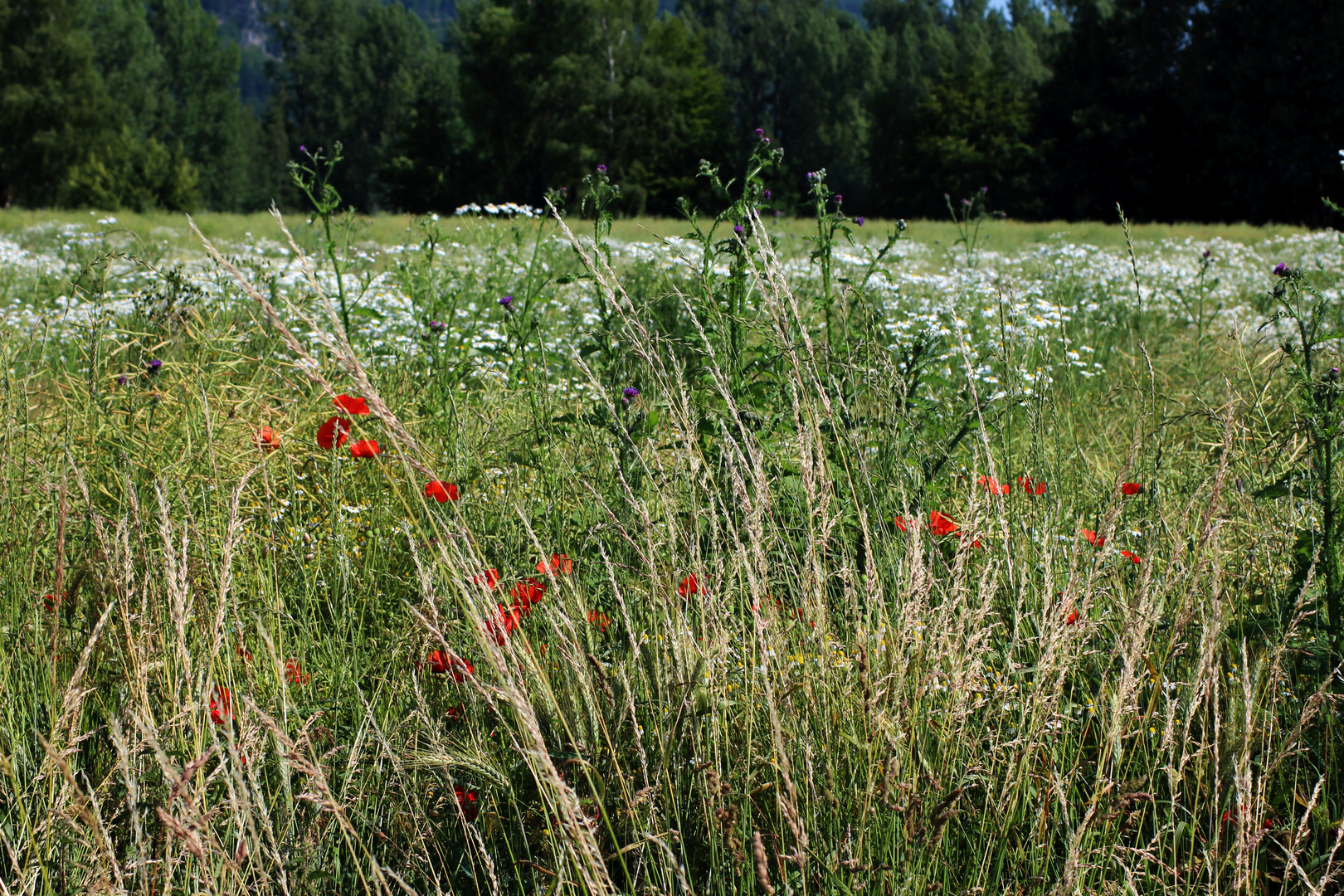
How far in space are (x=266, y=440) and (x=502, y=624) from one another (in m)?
1.30

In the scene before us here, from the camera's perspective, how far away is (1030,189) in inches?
1233

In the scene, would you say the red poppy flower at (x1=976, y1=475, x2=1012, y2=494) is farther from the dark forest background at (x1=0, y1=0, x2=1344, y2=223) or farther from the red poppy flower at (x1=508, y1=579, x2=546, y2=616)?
the dark forest background at (x1=0, y1=0, x2=1344, y2=223)

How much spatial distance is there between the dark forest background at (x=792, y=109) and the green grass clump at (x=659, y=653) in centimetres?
2119

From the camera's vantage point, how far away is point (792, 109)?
4541 centimetres

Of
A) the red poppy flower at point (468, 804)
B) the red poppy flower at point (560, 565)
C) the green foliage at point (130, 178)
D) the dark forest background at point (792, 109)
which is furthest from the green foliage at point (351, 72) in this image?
the red poppy flower at point (468, 804)

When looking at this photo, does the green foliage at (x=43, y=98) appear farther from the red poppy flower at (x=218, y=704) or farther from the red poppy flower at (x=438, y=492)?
the red poppy flower at (x=218, y=704)

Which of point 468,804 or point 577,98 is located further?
point 577,98

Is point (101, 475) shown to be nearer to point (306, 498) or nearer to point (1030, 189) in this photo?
point (306, 498)

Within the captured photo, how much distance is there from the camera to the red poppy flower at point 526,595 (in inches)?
64.3

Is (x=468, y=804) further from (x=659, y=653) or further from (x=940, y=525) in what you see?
(x=940, y=525)

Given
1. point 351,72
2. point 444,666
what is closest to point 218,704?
point 444,666

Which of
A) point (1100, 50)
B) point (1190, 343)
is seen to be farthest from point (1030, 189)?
point (1190, 343)

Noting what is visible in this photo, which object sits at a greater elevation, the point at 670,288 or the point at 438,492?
the point at 670,288

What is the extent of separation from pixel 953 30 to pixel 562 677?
55.7m
